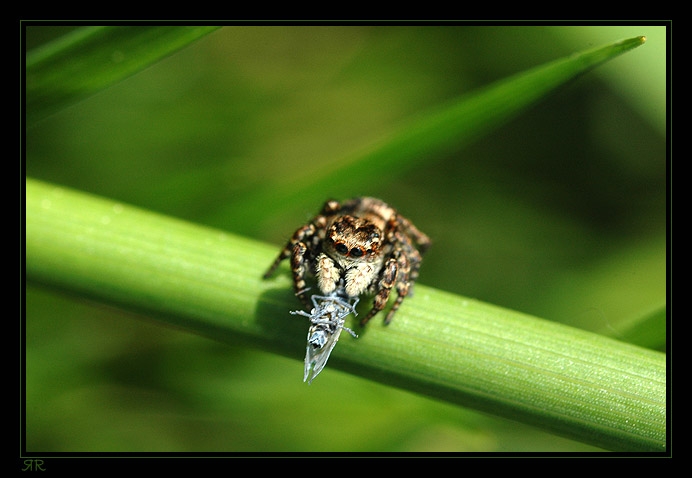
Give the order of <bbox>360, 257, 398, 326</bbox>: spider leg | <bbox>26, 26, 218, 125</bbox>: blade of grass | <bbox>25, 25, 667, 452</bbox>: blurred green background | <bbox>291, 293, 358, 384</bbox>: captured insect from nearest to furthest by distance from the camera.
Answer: <bbox>291, 293, 358, 384</bbox>: captured insect < <bbox>360, 257, 398, 326</bbox>: spider leg < <bbox>26, 26, 218, 125</bbox>: blade of grass < <bbox>25, 25, 667, 452</bbox>: blurred green background

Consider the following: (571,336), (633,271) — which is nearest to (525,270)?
(633,271)

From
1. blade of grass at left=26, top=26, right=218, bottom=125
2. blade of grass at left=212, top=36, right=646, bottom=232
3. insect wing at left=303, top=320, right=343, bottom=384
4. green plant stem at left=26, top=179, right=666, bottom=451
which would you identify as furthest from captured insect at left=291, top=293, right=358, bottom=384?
blade of grass at left=26, top=26, right=218, bottom=125

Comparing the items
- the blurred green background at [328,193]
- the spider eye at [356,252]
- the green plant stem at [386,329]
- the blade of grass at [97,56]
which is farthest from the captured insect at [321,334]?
the blade of grass at [97,56]

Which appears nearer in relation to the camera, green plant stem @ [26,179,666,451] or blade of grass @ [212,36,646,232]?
green plant stem @ [26,179,666,451]

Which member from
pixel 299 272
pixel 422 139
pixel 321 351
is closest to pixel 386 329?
pixel 321 351

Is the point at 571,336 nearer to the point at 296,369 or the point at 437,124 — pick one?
the point at 437,124

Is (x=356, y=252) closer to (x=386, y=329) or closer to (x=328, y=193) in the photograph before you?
(x=386, y=329)

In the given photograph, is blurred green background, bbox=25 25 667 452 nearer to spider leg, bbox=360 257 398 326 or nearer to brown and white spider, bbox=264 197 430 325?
brown and white spider, bbox=264 197 430 325
